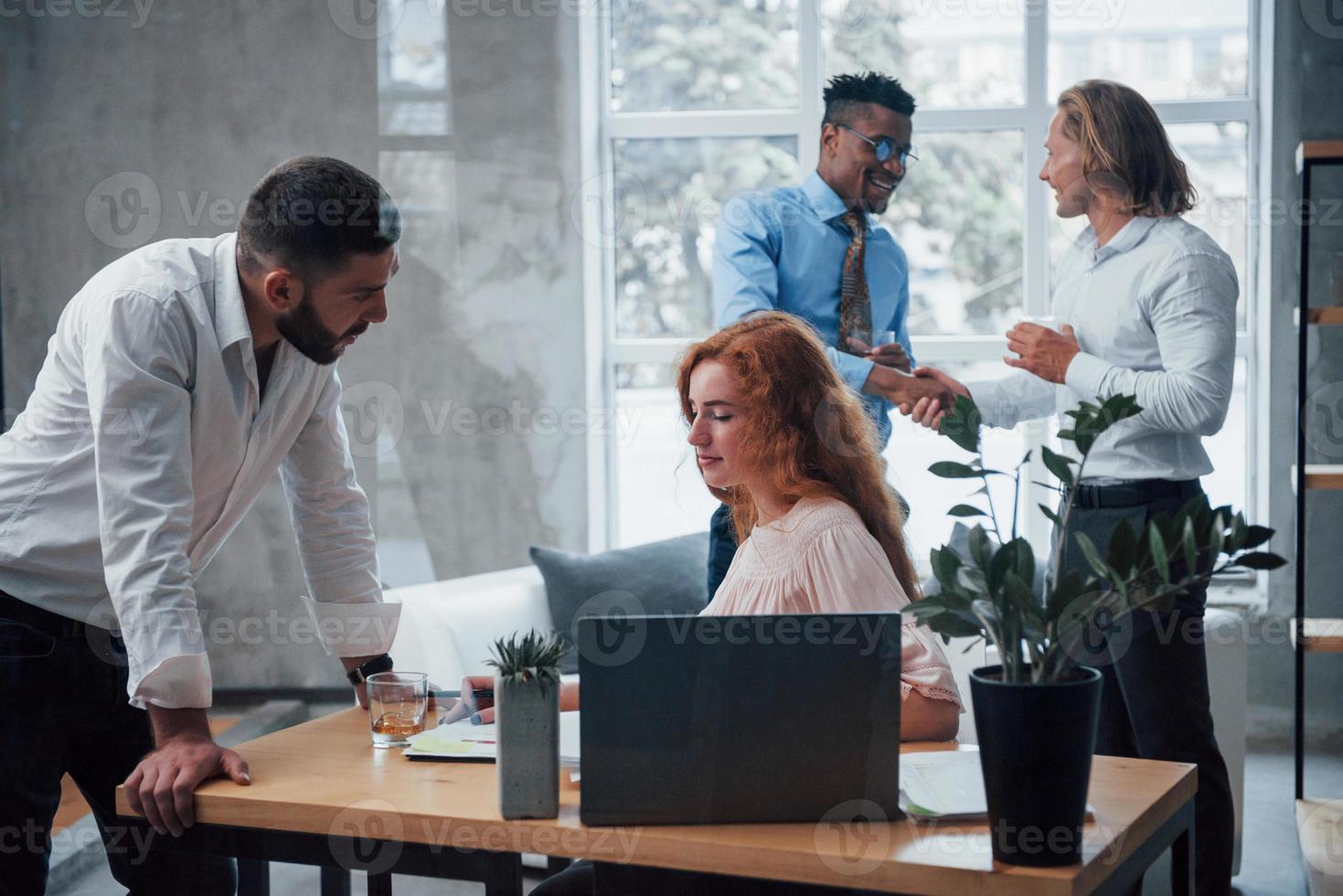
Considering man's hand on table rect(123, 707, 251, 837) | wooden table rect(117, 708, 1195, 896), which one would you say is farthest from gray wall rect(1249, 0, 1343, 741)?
man's hand on table rect(123, 707, 251, 837)

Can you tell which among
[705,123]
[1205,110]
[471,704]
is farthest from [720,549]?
[1205,110]

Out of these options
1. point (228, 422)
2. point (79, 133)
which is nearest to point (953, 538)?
point (228, 422)

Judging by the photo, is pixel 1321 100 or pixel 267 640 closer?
pixel 1321 100

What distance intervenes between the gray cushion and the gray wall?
6.15 feet

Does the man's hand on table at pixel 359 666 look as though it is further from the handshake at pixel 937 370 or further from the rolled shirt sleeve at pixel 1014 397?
the rolled shirt sleeve at pixel 1014 397

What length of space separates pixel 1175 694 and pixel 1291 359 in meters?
2.20

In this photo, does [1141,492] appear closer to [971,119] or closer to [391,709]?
[391,709]

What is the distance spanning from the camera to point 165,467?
1.51m

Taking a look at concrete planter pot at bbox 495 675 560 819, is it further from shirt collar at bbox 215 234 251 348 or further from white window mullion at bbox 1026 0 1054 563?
white window mullion at bbox 1026 0 1054 563

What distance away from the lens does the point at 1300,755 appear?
3057 millimetres

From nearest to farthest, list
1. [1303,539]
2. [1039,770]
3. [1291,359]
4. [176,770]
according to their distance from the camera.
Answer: [1039,770] < [176,770] < [1303,539] < [1291,359]

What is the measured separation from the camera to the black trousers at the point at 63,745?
161 cm

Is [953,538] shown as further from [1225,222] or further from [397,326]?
[397,326]

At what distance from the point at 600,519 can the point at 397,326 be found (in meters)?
0.96
